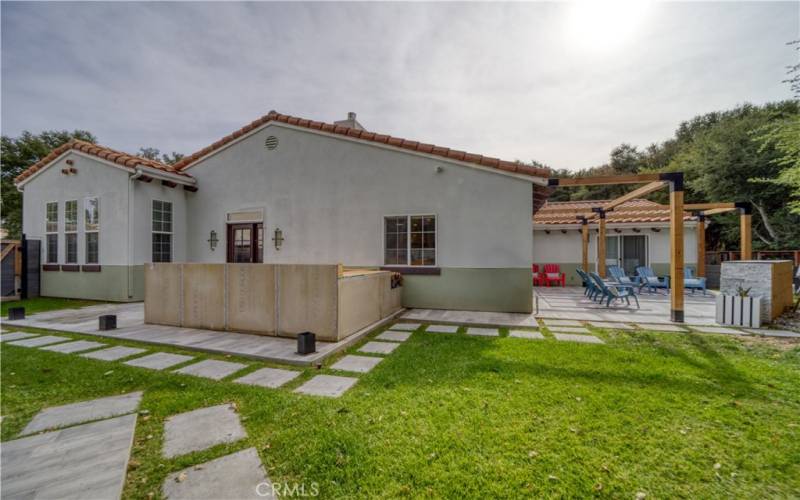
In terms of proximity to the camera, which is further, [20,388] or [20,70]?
[20,70]

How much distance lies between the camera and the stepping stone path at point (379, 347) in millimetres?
4625

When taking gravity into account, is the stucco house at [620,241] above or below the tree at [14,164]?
below

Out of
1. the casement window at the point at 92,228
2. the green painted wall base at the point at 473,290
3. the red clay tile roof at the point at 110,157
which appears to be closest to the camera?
the green painted wall base at the point at 473,290

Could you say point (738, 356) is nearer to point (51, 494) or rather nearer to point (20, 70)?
point (51, 494)

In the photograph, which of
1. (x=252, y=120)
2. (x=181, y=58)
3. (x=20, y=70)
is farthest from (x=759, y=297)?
(x=20, y=70)

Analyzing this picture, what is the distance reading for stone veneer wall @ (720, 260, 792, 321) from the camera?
646 cm

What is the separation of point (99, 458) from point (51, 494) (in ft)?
1.04

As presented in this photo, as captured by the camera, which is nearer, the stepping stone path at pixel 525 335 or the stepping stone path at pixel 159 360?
the stepping stone path at pixel 159 360

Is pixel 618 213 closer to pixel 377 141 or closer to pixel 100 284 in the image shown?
pixel 377 141

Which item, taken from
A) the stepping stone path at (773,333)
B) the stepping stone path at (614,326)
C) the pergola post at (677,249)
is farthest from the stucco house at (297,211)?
the stepping stone path at (773,333)

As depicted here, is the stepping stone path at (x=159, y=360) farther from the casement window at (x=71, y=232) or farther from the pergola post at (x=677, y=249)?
the pergola post at (x=677, y=249)

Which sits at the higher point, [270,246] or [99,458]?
[270,246]

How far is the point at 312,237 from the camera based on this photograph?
866 cm

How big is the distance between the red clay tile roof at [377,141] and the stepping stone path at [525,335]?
11.4 ft
